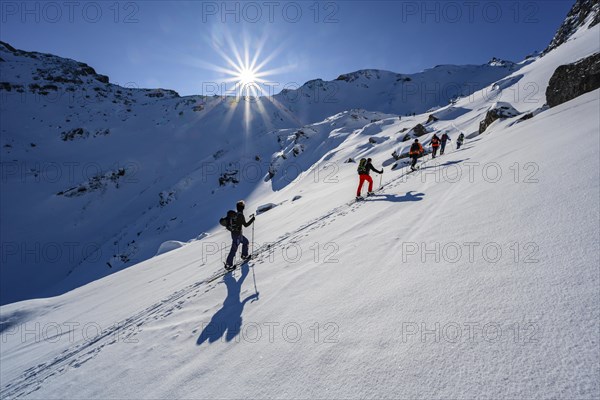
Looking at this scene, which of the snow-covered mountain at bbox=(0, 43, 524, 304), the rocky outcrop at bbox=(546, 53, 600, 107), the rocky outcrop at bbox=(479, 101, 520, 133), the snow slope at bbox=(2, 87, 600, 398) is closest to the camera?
the snow slope at bbox=(2, 87, 600, 398)

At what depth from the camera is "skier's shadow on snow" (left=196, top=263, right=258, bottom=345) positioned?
13.9ft

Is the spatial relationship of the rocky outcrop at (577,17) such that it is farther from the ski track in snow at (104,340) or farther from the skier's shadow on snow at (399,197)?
the ski track in snow at (104,340)

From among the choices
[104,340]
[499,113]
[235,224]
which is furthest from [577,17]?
[104,340]

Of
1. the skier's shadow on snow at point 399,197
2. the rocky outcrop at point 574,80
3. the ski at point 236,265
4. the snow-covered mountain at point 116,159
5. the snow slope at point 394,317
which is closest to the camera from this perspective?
the snow slope at point 394,317

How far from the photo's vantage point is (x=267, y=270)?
257 inches

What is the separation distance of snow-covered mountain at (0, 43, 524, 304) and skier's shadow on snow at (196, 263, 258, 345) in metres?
26.4

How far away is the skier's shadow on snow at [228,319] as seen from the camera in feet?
13.9

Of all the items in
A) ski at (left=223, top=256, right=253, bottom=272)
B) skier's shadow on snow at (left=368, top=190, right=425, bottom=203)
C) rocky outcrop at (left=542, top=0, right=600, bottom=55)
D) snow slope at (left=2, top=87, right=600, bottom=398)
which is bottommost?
snow slope at (left=2, top=87, right=600, bottom=398)

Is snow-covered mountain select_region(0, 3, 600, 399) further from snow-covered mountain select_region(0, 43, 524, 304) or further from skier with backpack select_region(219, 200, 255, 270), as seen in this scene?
snow-covered mountain select_region(0, 43, 524, 304)

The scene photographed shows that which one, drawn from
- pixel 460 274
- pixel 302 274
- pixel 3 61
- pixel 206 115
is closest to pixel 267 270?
pixel 302 274

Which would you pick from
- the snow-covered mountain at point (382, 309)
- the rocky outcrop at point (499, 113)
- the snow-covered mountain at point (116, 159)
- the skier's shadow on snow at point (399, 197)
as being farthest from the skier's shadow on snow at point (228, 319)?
the snow-covered mountain at point (116, 159)

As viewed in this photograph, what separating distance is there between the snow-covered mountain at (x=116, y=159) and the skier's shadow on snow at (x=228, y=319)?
1038 inches

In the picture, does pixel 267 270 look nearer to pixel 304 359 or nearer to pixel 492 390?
pixel 304 359

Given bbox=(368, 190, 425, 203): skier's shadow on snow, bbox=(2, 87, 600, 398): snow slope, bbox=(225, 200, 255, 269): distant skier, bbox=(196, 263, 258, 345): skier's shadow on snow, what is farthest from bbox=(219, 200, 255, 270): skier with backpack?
bbox=(368, 190, 425, 203): skier's shadow on snow
